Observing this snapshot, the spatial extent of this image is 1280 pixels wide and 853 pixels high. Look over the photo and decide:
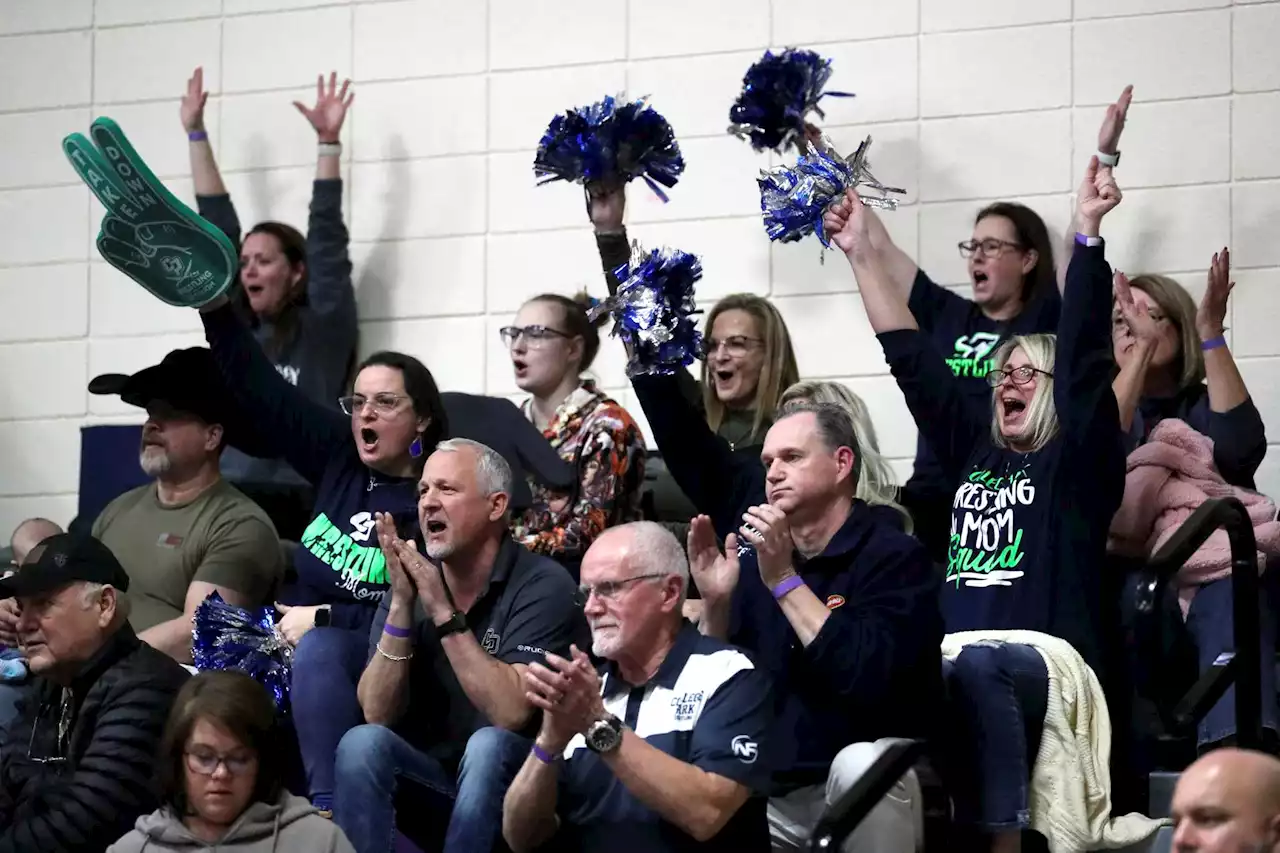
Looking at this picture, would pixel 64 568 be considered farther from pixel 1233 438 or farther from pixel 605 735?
pixel 1233 438

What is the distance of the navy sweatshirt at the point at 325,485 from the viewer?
467cm

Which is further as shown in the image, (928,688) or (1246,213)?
(1246,213)

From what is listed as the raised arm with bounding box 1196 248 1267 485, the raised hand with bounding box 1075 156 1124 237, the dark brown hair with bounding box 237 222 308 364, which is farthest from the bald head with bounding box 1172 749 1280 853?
the dark brown hair with bounding box 237 222 308 364

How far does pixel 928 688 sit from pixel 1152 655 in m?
0.44

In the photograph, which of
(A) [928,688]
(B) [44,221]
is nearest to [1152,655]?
(A) [928,688]

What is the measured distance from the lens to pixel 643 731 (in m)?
3.71

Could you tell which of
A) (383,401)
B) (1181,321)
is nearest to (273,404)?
(383,401)

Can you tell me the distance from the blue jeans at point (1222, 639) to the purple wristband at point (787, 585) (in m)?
0.91

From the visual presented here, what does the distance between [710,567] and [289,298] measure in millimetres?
2417

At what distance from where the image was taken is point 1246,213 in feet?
17.9

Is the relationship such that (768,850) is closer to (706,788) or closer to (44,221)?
(706,788)

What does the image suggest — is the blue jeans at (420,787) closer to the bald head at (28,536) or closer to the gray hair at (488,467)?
the gray hair at (488,467)

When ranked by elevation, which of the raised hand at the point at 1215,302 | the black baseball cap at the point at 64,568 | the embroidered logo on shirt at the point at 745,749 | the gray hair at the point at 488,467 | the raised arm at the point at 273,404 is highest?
the raised hand at the point at 1215,302

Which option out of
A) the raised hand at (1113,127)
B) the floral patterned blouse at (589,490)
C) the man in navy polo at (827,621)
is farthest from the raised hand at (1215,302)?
the floral patterned blouse at (589,490)
